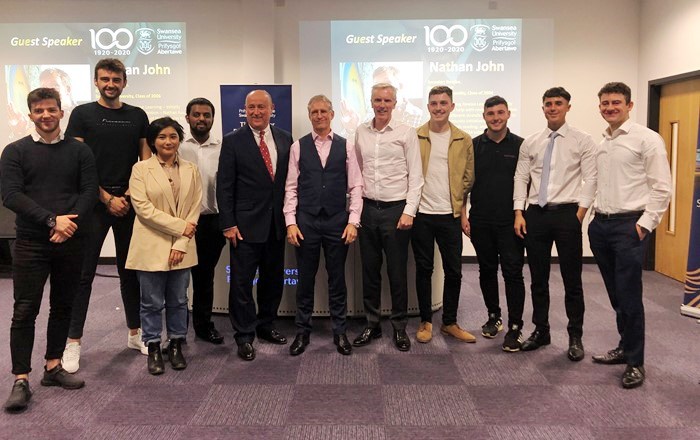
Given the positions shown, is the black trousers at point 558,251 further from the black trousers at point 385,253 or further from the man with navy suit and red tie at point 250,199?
the man with navy suit and red tie at point 250,199

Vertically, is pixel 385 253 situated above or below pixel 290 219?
below

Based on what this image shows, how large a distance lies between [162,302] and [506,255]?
2.03m

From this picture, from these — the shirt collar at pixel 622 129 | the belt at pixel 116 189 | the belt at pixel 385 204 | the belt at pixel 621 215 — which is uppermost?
the shirt collar at pixel 622 129

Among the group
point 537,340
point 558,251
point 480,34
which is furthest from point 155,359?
point 480,34

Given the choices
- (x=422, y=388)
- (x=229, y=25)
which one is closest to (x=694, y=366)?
(x=422, y=388)

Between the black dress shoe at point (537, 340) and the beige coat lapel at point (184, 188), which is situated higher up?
the beige coat lapel at point (184, 188)

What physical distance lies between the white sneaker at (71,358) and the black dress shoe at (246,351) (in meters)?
0.88

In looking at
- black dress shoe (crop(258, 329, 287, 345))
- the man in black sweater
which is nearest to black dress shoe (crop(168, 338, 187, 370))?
black dress shoe (crop(258, 329, 287, 345))

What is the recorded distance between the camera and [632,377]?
106 inches

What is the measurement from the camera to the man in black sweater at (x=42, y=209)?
2412 mm

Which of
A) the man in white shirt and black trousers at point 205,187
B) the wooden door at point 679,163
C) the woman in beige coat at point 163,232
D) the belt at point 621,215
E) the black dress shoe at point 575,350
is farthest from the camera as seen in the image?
the wooden door at point 679,163

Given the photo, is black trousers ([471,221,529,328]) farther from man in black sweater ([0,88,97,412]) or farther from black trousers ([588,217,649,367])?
man in black sweater ([0,88,97,412])

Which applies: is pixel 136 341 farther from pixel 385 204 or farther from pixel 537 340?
pixel 537 340

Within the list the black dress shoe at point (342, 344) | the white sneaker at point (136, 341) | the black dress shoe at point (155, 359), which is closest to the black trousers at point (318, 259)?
the black dress shoe at point (342, 344)
